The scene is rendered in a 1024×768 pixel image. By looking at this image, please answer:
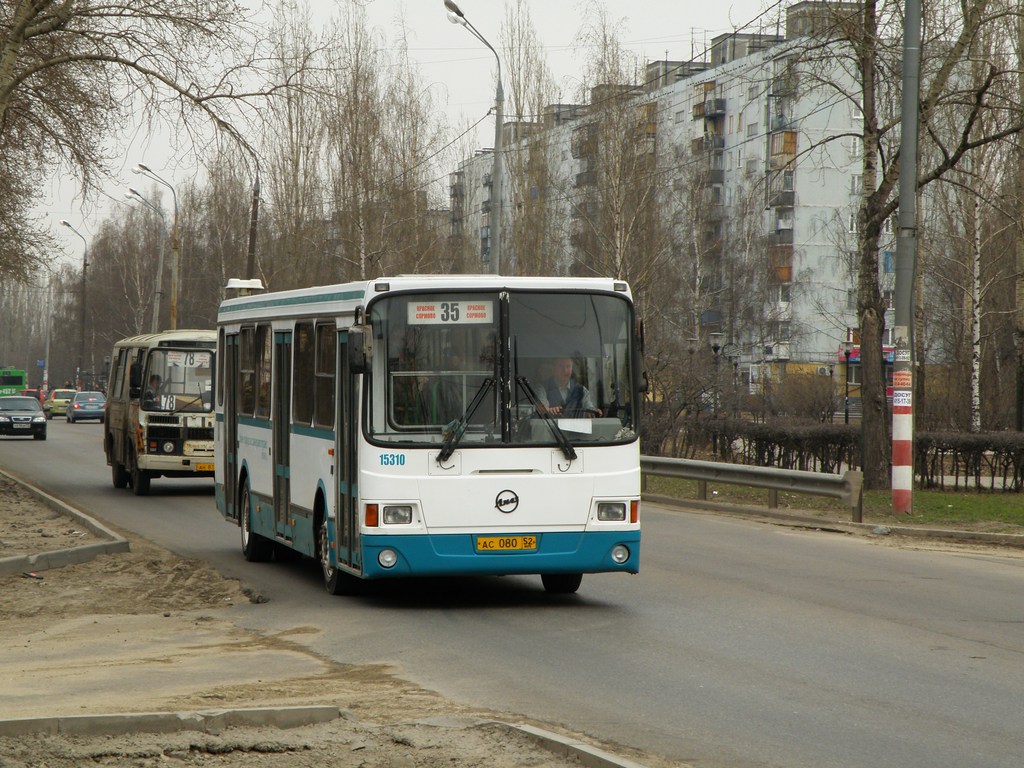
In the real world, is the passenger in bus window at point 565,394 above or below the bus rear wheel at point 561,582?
above

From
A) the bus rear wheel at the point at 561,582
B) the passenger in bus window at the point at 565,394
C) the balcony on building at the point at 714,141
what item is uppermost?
the balcony on building at the point at 714,141

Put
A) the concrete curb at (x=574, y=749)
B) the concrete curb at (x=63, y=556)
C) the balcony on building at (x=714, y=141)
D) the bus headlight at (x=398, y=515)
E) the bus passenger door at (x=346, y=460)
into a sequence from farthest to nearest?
the balcony on building at (x=714, y=141) < the concrete curb at (x=63, y=556) < the bus passenger door at (x=346, y=460) < the bus headlight at (x=398, y=515) < the concrete curb at (x=574, y=749)

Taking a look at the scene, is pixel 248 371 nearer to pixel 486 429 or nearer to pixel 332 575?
pixel 332 575

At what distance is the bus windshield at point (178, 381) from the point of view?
2484 centimetres

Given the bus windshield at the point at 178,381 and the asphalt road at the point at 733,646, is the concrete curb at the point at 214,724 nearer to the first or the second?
the asphalt road at the point at 733,646

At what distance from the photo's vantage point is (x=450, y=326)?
11.4m

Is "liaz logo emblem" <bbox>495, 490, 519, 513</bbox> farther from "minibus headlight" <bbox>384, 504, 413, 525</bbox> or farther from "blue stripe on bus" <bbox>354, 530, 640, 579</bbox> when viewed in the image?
"minibus headlight" <bbox>384, 504, 413, 525</bbox>

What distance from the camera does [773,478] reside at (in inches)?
832

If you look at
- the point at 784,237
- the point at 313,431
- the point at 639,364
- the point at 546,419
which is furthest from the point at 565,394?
the point at 784,237

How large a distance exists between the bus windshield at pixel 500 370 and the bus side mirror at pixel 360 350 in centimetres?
25

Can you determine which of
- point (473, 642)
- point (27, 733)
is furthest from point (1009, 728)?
point (27, 733)

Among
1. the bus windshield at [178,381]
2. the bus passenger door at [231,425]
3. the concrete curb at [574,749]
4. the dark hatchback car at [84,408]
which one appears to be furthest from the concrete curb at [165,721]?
the dark hatchback car at [84,408]

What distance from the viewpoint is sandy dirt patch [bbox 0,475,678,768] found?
253 inches

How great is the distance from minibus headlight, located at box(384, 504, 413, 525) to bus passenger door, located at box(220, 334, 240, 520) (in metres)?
5.14
